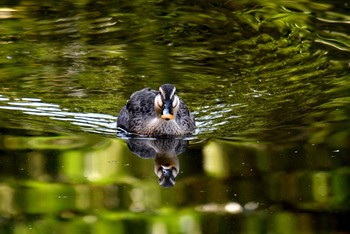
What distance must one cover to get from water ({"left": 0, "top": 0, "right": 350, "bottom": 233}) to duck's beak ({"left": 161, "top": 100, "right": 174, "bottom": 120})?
432 mm

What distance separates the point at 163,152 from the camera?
14.6 meters

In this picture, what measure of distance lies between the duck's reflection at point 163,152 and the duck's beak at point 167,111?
423 mm

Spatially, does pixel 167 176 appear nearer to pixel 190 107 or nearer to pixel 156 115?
pixel 156 115

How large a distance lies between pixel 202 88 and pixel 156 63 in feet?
4.85

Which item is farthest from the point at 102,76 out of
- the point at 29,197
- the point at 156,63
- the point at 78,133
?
the point at 29,197

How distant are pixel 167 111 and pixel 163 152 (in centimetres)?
58

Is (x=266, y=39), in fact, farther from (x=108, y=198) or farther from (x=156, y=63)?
(x=108, y=198)

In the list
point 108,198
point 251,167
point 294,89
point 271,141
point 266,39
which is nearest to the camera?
point 108,198

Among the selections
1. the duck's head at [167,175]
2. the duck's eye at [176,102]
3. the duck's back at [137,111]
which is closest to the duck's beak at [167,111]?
the duck's eye at [176,102]

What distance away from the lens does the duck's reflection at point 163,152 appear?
1317cm

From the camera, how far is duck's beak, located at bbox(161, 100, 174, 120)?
14.7m

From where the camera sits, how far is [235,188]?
41.3ft

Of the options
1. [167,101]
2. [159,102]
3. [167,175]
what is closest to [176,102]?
[159,102]

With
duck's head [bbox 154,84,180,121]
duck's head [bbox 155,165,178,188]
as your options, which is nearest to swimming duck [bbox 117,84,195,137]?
duck's head [bbox 154,84,180,121]
